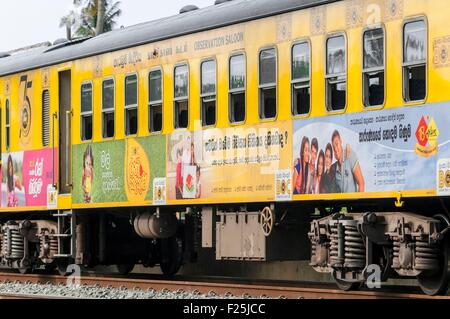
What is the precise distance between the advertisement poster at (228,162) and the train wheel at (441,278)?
244cm

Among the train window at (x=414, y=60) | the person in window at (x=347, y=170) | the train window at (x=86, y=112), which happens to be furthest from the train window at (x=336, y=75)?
the train window at (x=86, y=112)

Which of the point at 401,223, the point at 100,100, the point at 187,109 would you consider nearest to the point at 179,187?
the point at 187,109

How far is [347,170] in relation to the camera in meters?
16.9

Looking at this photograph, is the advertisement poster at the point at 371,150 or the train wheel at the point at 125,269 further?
the train wheel at the point at 125,269

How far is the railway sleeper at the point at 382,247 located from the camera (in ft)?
53.1

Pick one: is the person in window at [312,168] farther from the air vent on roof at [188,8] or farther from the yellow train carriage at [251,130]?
the air vent on roof at [188,8]

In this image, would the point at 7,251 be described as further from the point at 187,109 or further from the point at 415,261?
the point at 415,261

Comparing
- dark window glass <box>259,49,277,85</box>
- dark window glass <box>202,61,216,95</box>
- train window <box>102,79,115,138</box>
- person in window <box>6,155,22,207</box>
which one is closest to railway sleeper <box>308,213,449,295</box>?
dark window glass <box>259,49,277,85</box>

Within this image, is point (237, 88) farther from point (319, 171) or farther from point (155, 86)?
point (155, 86)

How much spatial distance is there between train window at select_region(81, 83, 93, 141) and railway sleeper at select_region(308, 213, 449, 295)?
600 centimetres

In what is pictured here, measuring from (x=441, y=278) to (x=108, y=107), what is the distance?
24.8ft

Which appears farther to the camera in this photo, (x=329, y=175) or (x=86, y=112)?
(x=86, y=112)

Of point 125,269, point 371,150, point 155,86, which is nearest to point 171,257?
point 125,269

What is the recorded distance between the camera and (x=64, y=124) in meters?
23.5
